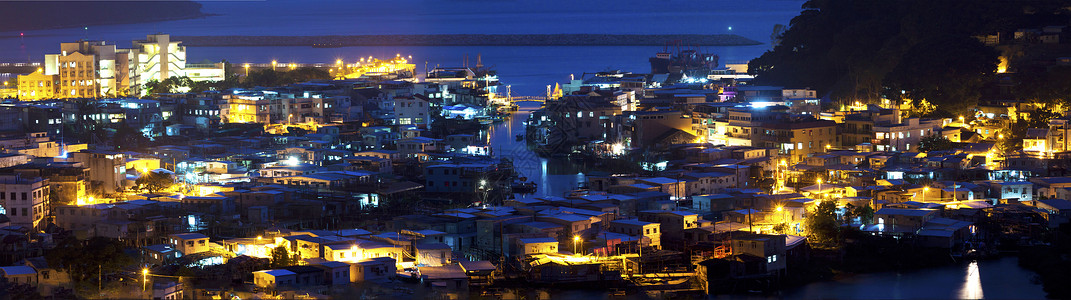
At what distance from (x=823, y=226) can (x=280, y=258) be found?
3615mm

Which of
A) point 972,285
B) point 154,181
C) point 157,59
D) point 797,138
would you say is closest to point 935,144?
point 797,138

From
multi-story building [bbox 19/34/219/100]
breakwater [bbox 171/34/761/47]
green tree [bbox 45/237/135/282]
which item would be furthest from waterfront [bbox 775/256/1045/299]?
breakwater [bbox 171/34/761/47]

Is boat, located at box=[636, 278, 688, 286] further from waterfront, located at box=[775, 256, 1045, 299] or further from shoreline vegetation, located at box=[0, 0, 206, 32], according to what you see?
shoreline vegetation, located at box=[0, 0, 206, 32]

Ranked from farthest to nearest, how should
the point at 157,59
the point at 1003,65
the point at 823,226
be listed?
1. the point at 157,59
2. the point at 1003,65
3. the point at 823,226

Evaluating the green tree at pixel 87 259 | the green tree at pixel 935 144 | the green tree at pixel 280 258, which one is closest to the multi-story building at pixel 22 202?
the green tree at pixel 87 259

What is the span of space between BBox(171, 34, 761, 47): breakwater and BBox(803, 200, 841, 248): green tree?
28.6 meters

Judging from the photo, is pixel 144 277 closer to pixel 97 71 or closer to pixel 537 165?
pixel 537 165

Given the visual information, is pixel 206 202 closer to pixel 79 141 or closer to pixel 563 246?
pixel 563 246

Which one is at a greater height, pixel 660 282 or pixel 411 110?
pixel 411 110

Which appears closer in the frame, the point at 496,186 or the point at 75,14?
the point at 496,186

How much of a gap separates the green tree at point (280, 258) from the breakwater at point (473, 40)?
30573 mm

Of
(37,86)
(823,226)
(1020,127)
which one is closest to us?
(823,226)

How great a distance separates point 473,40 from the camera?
4112cm

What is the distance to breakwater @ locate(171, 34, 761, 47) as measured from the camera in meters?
39.3
